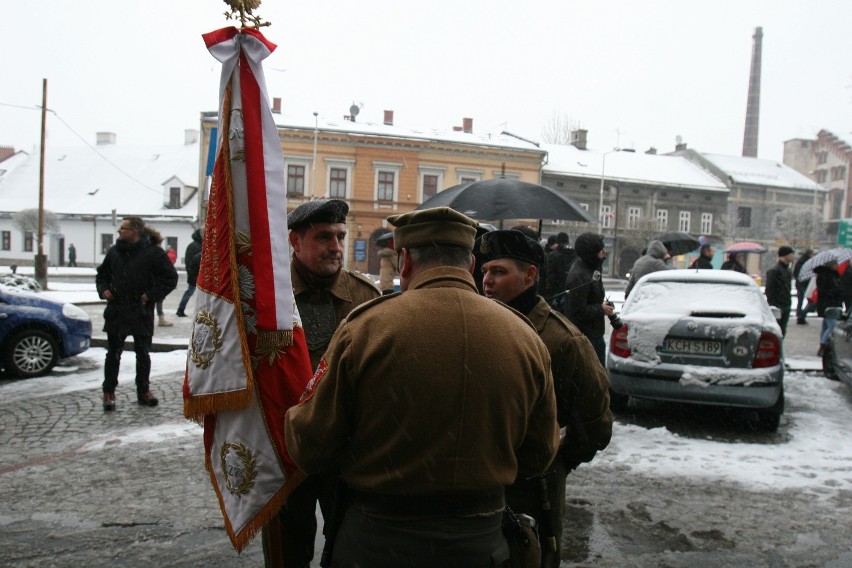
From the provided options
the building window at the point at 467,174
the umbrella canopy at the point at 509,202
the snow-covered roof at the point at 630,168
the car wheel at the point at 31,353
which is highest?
the snow-covered roof at the point at 630,168

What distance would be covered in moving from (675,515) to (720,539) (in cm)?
38

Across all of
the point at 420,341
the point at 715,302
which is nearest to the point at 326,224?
the point at 420,341

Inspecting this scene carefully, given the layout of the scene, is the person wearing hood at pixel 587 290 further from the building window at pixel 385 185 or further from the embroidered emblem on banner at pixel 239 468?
the building window at pixel 385 185

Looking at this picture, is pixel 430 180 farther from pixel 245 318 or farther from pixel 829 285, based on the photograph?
pixel 245 318

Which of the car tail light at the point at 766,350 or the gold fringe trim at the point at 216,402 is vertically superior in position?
the gold fringe trim at the point at 216,402

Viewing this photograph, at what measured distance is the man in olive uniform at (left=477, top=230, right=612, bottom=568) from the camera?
2.60 meters

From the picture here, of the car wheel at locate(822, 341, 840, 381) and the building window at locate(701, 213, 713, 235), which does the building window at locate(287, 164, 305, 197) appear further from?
the car wheel at locate(822, 341, 840, 381)

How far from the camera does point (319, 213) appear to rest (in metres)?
3.13

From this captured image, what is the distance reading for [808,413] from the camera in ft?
24.9

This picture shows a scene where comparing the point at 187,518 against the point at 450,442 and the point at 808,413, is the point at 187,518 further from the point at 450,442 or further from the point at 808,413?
the point at 808,413

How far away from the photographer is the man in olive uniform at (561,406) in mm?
2596

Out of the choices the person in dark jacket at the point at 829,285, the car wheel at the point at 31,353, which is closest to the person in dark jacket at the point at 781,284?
the person in dark jacket at the point at 829,285

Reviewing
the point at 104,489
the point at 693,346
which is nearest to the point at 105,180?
A: the point at 104,489

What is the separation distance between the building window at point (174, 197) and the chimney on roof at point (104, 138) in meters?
12.1
